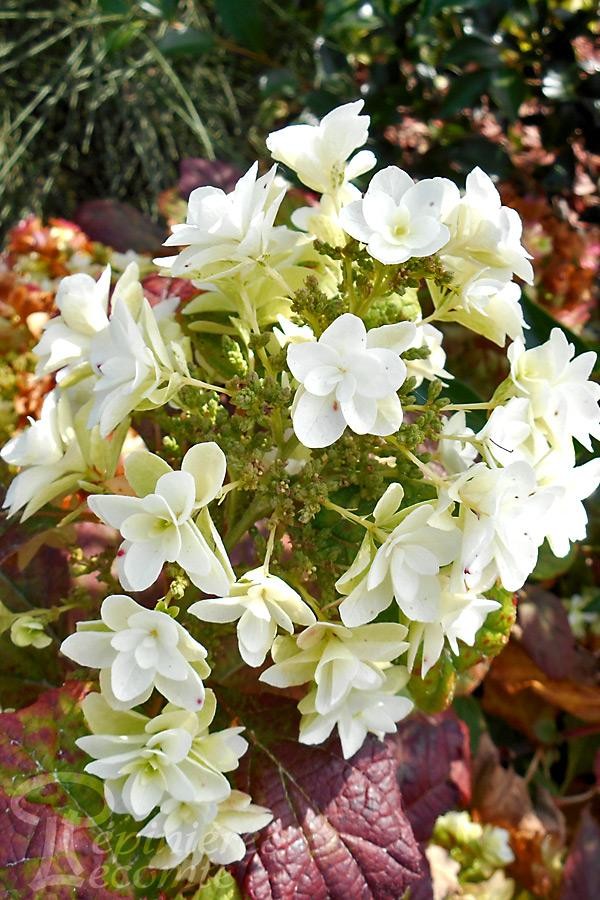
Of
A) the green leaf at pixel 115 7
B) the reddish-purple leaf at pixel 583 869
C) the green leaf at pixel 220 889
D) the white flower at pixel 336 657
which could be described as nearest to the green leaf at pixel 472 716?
the reddish-purple leaf at pixel 583 869

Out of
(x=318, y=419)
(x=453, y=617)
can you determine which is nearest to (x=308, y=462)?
(x=318, y=419)

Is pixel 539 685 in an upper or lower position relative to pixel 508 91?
lower

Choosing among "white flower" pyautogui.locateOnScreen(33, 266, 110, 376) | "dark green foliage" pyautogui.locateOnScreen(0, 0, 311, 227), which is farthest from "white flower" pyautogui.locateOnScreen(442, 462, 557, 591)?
"dark green foliage" pyautogui.locateOnScreen(0, 0, 311, 227)

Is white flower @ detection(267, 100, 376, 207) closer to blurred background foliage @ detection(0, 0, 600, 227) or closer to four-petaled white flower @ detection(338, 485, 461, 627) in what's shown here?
four-petaled white flower @ detection(338, 485, 461, 627)

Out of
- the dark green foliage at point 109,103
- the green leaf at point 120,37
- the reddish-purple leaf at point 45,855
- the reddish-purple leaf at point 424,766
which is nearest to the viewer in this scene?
the reddish-purple leaf at point 45,855

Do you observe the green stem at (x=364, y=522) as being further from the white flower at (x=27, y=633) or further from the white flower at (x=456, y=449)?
the white flower at (x=27, y=633)

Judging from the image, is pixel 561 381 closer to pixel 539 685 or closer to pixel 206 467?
pixel 206 467
